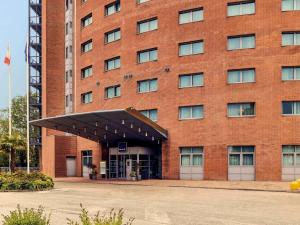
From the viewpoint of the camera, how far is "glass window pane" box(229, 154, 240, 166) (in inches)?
1724

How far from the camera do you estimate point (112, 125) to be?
145ft

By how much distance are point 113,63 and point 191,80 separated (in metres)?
11.2

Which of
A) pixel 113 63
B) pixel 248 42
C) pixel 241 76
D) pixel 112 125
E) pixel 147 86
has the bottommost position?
pixel 112 125

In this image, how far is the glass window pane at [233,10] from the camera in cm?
4453

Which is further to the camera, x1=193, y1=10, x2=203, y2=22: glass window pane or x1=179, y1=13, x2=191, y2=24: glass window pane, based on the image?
x1=179, y1=13, x2=191, y2=24: glass window pane

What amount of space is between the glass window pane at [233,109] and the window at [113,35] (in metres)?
15.8

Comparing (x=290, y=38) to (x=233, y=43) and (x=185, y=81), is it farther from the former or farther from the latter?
(x=185, y=81)

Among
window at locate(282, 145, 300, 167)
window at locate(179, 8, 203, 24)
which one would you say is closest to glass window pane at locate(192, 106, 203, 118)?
window at locate(282, 145, 300, 167)

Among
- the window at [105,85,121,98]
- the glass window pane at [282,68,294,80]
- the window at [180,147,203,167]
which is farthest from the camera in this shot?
the window at [105,85,121,98]

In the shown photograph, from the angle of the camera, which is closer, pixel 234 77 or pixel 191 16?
pixel 234 77

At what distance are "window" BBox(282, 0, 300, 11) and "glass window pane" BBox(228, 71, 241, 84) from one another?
709 centimetres

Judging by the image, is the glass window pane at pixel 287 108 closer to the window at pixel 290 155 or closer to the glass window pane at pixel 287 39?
the window at pixel 290 155

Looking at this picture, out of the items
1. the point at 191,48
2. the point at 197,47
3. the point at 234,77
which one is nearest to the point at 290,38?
the point at 234,77

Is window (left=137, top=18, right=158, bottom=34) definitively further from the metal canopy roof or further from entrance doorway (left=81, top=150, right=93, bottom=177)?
entrance doorway (left=81, top=150, right=93, bottom=177)
